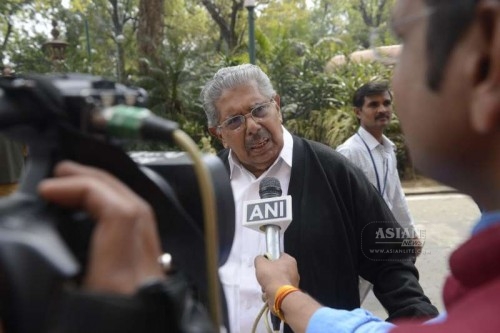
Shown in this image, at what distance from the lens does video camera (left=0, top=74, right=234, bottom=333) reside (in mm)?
485

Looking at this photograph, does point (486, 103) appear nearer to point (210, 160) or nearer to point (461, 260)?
point (461, 260)

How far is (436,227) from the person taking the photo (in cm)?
651

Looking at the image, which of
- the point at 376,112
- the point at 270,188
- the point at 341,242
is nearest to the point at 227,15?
the point at 376,112

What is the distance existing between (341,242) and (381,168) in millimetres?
1941

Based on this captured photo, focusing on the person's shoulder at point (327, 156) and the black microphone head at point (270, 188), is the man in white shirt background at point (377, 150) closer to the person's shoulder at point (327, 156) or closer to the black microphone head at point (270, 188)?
the person's shoulder at point (327, 156)

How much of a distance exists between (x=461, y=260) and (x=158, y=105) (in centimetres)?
955

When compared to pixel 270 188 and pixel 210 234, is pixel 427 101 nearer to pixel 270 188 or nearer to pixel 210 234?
pixel 210 234

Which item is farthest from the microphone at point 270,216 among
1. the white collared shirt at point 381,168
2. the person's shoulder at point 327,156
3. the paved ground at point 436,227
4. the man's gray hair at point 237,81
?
the paved ground at point 436,227

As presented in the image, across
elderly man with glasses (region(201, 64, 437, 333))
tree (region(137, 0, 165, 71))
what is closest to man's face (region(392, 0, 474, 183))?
elderly man with glasses (region(201, 64, 437, 333))

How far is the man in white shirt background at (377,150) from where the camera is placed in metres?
3.54

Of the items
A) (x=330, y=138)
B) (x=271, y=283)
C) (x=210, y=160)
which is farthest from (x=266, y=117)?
(x=330, y=138)

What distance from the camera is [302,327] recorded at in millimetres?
1194

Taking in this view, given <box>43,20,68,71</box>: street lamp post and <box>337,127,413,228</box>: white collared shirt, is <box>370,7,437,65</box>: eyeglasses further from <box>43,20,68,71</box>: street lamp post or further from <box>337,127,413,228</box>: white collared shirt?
<box>43,20,68,71</box>: street lamp post

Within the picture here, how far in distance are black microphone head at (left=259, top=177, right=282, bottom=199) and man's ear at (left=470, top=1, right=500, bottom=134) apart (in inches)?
46.7
